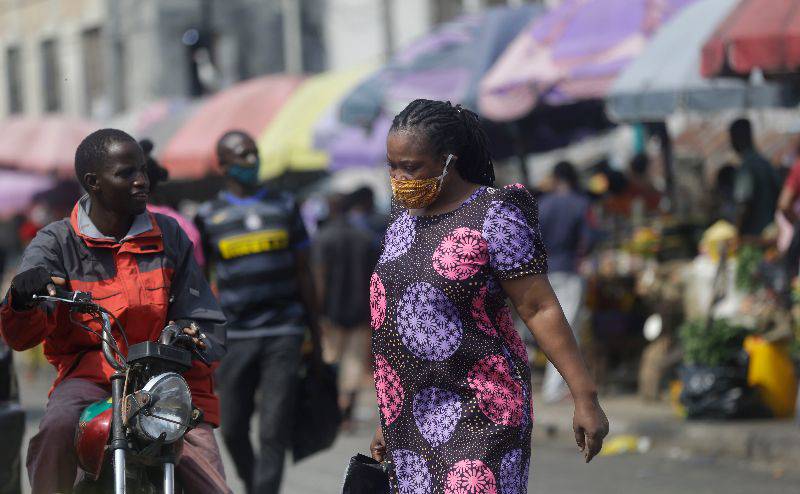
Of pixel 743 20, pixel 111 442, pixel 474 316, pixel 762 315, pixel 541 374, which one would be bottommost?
pixel 541 374

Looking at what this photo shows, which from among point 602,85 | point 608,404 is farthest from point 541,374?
point 602,85

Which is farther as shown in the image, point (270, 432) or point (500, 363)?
point (270, 432)

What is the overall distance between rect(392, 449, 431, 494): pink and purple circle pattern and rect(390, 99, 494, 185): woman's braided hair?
0.84 m

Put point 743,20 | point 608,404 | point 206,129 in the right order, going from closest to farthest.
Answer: point 743,20
point 608,404
point 206,129

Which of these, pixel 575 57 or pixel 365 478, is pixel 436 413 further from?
pixel 575 57

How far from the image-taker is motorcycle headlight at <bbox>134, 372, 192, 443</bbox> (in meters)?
4.58

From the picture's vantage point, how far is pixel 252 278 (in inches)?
303

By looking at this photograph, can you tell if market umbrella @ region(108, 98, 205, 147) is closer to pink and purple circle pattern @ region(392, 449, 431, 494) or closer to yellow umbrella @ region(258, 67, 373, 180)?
yellow umbrella @ region(258, 67, 373, 180)

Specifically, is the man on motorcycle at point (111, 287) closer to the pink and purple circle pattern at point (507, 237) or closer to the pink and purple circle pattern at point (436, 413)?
the pink and purple circle pattern at point (436, 413)

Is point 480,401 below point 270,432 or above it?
above

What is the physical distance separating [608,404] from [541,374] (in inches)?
89.0

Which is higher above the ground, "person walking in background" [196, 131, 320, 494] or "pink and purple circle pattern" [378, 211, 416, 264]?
"pink and purple circle pattern" [378, 211, 416, 264]

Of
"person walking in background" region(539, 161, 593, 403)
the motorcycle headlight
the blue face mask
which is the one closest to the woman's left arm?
the motorcycle headlight

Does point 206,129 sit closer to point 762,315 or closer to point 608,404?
point 608,404
